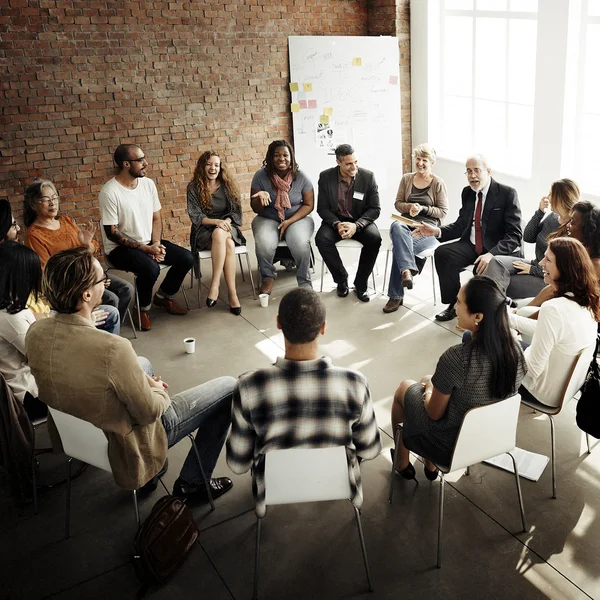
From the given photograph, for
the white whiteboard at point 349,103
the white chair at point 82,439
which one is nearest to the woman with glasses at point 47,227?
the white chair at point 82,439

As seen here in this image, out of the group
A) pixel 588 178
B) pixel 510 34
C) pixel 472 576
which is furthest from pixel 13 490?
pixel 510 34

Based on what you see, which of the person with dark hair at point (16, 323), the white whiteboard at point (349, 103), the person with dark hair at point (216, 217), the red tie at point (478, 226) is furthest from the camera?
the white whiteboard at point (349, 103)

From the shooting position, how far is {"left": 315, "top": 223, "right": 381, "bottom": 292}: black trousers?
604 centimetres

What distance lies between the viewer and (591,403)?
3385 mm

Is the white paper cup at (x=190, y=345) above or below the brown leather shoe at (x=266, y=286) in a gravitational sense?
below

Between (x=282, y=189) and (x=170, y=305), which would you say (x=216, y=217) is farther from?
(x=170, y=305)

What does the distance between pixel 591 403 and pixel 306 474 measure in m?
1.60

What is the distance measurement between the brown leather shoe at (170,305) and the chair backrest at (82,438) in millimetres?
2914

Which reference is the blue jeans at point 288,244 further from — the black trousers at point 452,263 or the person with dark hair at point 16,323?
the person with dark hair at point 16,323

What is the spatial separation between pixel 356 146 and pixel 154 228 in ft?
9.78

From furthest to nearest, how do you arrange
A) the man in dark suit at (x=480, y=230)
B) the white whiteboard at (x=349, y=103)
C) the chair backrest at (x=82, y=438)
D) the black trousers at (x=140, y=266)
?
1. the white whiteboard at (x=349, y=103)
2. the black trousers at (x=140, y=266)
3. the man in dark suit at (x=480, y=230)
4. the chair backrest at (x=82, y=438)

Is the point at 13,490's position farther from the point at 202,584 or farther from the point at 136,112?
the point at 136,112

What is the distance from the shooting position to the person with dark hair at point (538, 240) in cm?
466

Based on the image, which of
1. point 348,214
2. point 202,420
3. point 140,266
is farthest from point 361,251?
point 202,420
